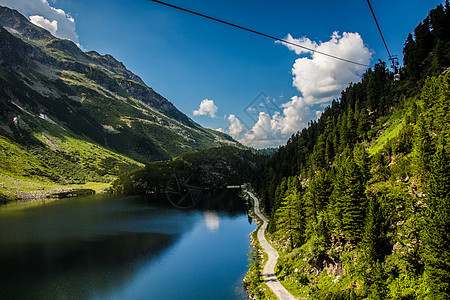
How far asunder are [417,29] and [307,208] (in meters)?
86.8

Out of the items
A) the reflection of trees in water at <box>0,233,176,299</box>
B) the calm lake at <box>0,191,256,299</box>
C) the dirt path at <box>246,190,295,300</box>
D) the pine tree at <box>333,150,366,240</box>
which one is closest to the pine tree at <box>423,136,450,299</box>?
the pine tree at <box>333,150,366,240</box>

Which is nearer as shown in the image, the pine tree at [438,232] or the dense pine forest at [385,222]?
the pine tree at [438,232]

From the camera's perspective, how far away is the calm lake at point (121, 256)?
4781cm

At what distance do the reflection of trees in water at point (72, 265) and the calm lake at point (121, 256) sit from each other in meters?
0.18

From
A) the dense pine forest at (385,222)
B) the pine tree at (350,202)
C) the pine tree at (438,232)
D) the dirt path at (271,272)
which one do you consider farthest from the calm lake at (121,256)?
the pine tree at (438,232)

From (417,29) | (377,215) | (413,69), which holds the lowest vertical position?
(377,215)

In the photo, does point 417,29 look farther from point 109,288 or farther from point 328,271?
point 109,288

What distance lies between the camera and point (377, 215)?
33281mm

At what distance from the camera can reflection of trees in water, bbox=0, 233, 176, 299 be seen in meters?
47.4

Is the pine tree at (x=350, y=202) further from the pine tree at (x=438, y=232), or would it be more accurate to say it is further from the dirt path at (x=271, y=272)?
the dirt path at (x=271, y=272)

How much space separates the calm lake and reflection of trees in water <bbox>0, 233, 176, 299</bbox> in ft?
0.61

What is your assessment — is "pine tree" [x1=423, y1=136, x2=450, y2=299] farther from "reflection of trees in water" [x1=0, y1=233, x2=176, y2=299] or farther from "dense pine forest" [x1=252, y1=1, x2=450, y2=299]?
"reflection of trees in water" [x1=0, y1=233, x2=176, y2=299]

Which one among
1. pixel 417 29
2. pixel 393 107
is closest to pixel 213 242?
pixel 393 107

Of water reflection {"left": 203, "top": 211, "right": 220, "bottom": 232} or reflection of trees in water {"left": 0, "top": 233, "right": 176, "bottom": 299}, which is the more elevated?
water reflection {"left": 203, "top": 211, "right": 220, "bottom": 232}
